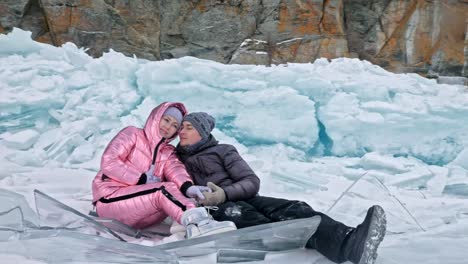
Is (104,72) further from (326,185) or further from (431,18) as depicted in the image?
(431,18)

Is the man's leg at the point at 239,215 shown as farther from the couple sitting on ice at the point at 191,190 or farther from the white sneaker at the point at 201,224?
the white sneaker at the point at 201,224

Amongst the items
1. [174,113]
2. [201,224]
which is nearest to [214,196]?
[201,224]

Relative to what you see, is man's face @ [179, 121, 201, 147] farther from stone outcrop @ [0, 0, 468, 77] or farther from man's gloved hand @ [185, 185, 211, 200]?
stone outcrop @ [0, 0, 468, 77]

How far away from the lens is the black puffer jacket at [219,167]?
227cm

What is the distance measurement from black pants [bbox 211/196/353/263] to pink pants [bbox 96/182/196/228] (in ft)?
0.62

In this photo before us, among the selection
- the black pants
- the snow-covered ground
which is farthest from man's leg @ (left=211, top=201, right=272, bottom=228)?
the snow-covered ground

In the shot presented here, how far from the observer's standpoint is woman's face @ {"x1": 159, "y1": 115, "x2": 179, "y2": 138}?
2.39m

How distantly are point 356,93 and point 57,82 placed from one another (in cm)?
318

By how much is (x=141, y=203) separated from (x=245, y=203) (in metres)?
0.44

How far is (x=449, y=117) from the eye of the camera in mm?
5219

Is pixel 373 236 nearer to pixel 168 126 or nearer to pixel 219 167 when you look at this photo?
pixel 219 167

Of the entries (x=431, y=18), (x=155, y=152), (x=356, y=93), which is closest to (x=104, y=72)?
(x=356, y=93)

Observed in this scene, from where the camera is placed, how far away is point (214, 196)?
2.11m

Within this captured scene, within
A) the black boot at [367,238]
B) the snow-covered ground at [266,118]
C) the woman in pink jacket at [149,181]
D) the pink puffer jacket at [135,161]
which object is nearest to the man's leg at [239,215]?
the woman in pink jacket at [149,181]
